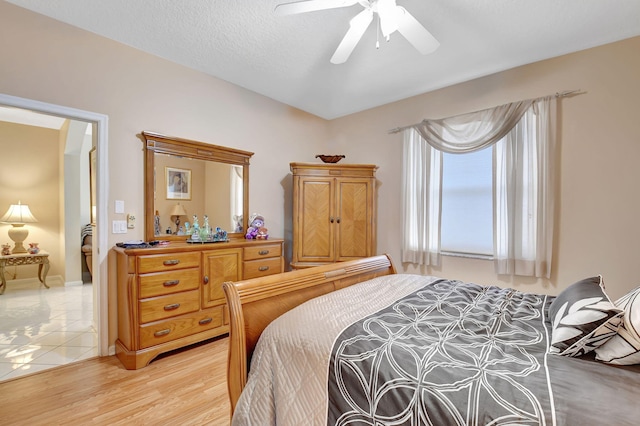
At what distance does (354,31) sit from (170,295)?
2.44 meters

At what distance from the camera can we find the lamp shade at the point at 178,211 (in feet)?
9.36

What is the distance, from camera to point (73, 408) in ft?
5.72

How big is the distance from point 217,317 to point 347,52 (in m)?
2.54

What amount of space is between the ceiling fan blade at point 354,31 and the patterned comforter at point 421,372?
5.59 feet

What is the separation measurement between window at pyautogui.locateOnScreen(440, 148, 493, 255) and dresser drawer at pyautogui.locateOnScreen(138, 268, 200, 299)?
267cm

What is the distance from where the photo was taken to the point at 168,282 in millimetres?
2355

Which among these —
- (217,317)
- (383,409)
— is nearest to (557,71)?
(383,409)

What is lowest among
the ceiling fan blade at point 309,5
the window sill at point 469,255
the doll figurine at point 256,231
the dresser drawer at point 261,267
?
the dresser drawer at point 261,267

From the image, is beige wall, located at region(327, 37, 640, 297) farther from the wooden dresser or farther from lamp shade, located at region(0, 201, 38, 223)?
lamp shade, located at region(0, 201, 38, 223)

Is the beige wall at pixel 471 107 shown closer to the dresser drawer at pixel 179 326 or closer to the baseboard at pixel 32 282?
the dresser drawer at pixel 179 326

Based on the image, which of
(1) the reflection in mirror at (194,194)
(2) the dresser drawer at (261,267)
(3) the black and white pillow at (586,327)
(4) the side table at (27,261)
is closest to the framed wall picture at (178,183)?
(1) the reflection in mirror at (194,194)

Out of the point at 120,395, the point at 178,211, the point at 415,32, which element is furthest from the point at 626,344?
the point at 178,211

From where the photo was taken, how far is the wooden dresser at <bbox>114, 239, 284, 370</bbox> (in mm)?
2207

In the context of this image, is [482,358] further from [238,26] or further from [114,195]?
[114,195]
